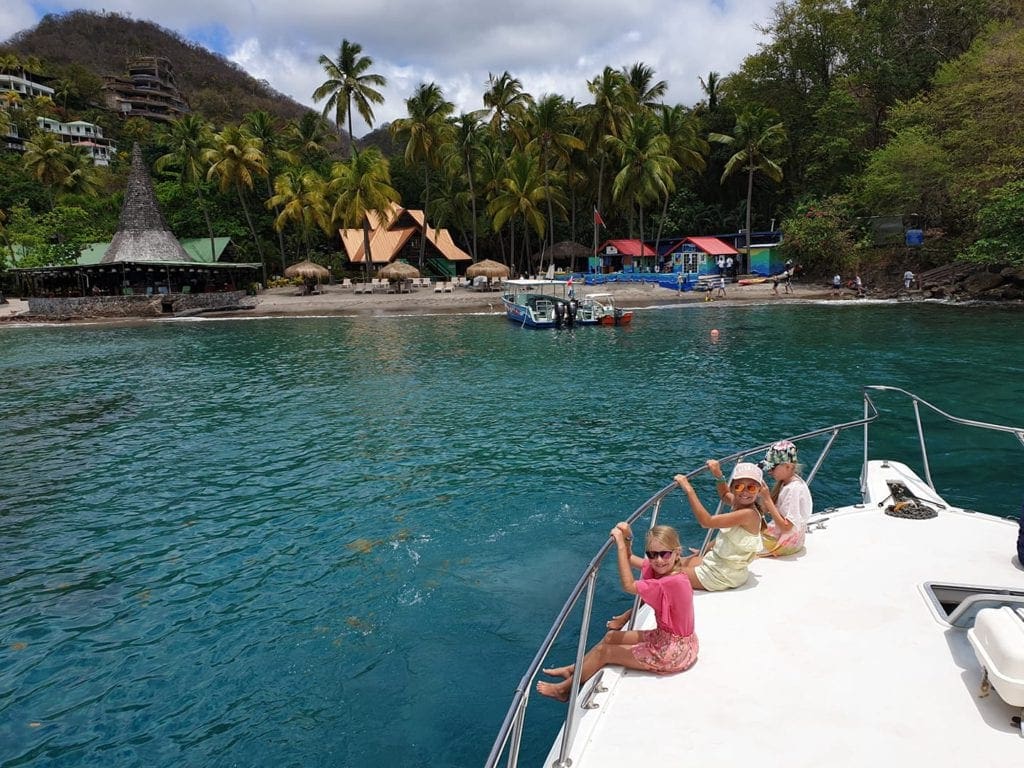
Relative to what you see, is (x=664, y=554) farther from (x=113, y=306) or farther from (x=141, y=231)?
(x=141, y=231)

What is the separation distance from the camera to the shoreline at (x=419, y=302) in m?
45.9

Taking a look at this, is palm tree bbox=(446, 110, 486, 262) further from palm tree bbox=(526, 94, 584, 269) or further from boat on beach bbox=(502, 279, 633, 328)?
boat on beach bbox=(502, 279, 633, 328)

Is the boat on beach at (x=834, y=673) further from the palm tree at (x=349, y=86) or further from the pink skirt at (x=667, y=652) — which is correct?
the palm tree at (x=349, y=86)

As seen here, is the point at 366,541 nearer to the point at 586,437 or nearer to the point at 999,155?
the point at 586,437

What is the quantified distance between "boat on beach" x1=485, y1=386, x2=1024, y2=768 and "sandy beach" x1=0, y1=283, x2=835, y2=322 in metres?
40.0

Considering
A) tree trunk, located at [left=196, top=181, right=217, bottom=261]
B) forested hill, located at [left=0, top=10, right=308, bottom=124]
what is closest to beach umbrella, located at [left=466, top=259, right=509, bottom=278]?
tree trunk, located at [left=196, top=181, right=217, bottom=261]

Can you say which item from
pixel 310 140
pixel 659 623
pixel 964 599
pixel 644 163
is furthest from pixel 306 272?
pixel 964 599

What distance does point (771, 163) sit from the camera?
54.3 m

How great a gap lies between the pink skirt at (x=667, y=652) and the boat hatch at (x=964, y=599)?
179cm

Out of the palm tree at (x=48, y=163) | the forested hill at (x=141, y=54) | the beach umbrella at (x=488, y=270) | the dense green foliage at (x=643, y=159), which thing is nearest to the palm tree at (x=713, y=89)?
the dense green foliage at (x=643, y=159)

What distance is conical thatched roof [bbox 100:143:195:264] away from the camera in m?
49.4

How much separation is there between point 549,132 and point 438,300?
18271 millimetres

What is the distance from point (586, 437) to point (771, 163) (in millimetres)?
49063

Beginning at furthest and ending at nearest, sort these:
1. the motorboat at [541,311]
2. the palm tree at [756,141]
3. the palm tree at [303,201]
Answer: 1. the palm tree at [756,141]
2. the palm tree at [303,201]
3. the motorboat at [541,311]
